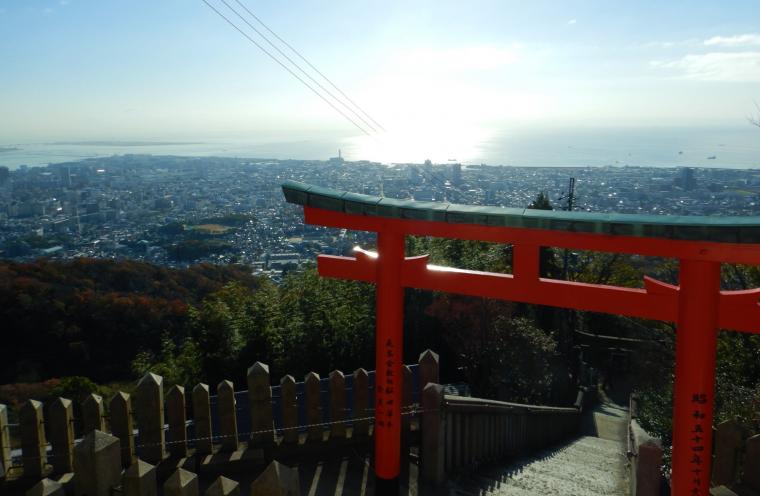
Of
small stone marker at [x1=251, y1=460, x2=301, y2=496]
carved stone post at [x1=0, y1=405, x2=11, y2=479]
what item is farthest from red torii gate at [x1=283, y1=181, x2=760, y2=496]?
carved stone post at [x1=0, y1=405, x2=11, y2=479]

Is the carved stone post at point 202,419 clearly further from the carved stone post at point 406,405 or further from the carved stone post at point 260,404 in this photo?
the carved stone post at point 406,405

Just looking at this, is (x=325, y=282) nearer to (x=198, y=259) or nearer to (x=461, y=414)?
(x=461, y=414)

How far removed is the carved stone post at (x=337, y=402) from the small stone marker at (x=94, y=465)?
7.43 ft

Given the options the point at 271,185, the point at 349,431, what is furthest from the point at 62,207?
the point at 349,431

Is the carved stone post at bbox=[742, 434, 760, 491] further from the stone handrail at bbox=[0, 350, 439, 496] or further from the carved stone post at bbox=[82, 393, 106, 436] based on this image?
the carved stone post at bbox=[82, 393, 106, 436]

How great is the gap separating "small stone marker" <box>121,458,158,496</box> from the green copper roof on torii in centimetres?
241

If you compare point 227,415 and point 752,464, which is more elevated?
point 752,464

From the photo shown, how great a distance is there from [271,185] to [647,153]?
23.4m

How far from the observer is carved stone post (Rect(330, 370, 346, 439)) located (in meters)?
5.07

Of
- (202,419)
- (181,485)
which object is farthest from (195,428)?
(181,485)

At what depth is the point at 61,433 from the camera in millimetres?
4230

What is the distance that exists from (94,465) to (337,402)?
95.6 inches

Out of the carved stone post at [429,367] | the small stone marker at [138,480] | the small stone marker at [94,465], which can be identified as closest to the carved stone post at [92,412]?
the small stone marker at [94,465]

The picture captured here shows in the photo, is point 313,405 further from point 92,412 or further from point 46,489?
point 46,489
